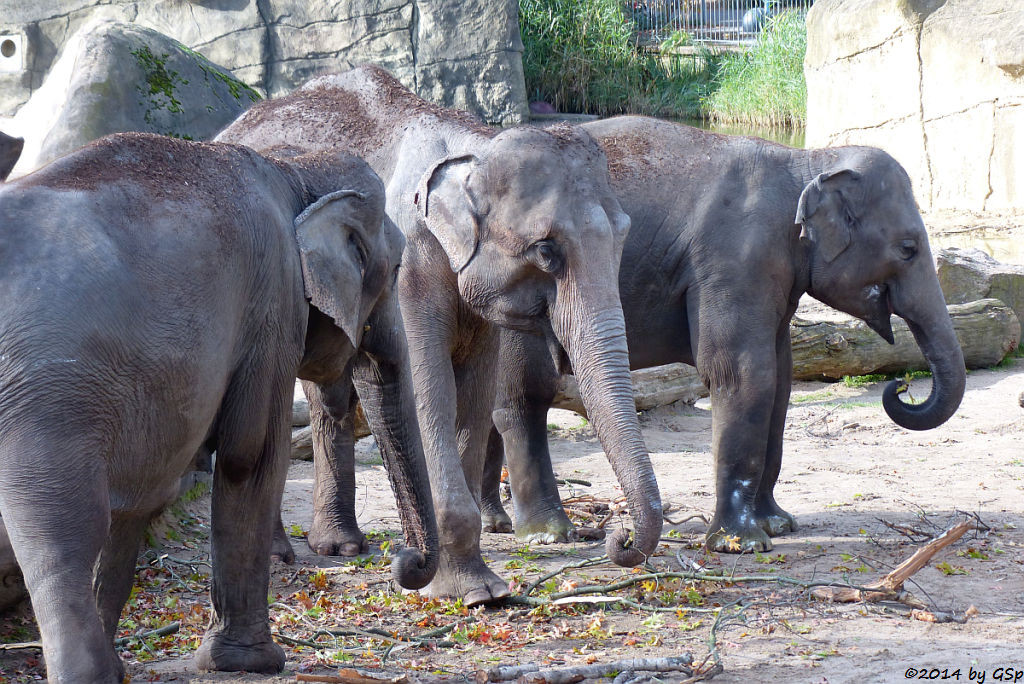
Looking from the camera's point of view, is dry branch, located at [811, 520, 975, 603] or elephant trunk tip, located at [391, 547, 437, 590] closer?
elephant trunk tip, located at [391, 547, 437, 590]

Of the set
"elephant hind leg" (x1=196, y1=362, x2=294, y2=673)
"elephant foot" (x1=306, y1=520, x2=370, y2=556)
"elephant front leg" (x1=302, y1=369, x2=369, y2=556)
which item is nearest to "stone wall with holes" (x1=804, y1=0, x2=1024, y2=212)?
"elephant front leg" (x1=302, y1=369, x2=369, y2=556)

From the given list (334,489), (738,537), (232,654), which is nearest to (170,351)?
(232,654)

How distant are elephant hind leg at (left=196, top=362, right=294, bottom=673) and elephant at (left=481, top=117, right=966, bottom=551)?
2266 millimetres

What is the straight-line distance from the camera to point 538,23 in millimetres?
18641

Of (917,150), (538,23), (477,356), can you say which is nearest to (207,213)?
(477,356)

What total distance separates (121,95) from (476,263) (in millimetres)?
3125

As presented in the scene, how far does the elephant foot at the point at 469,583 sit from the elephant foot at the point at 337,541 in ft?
3.36

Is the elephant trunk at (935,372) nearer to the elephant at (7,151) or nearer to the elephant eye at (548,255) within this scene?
the elephant eye at (548,255)

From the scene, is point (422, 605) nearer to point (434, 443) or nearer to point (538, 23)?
point (434, 443)

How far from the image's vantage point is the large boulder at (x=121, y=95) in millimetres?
6262

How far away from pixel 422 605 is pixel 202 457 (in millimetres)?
950

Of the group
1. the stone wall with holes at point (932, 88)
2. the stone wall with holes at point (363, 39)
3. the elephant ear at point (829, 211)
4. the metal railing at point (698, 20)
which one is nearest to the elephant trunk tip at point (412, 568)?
the elephant ear at point (829, 211)

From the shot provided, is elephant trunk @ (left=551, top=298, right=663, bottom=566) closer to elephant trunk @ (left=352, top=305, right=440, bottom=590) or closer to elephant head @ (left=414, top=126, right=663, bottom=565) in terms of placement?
elephant head @ (left=414, top=126, right=663, bottom=565)

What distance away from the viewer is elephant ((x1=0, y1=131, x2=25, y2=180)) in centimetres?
458
